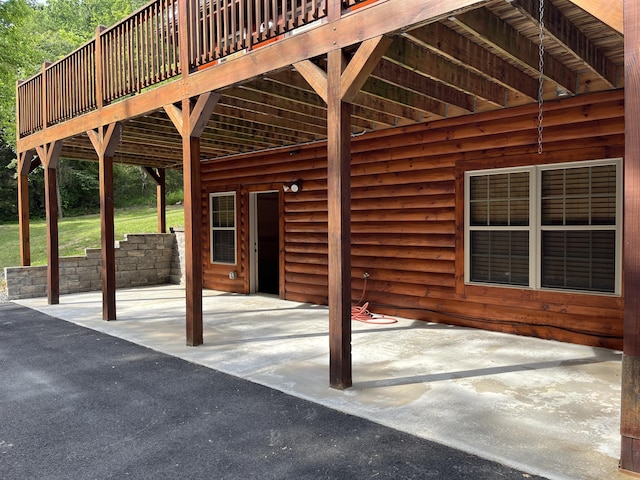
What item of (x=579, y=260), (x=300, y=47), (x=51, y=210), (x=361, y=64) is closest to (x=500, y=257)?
(x=579, y=260)

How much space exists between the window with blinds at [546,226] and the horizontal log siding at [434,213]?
5.0 inches

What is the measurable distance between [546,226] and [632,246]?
2.83 m

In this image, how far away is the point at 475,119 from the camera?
17.1ft

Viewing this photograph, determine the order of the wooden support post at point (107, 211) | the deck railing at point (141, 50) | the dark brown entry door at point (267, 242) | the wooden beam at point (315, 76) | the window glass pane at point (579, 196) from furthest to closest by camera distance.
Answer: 1. the dark brown entry door at point (267, 242)
2. the wooden support post at point (107, 211)
3. the deck railing at point (141, 50)
4. the window glass pane at point (579, 196)
5. the wooden beam at point (315, 76)

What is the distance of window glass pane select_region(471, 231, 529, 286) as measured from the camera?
4.95m

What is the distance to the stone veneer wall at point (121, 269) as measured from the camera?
7789mm

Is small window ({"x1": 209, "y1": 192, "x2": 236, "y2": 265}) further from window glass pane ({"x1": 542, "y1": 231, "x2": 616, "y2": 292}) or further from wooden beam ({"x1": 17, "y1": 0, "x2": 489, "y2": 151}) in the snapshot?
window glass pane ({"x1": 542, "y1": 231, "x2": 616, "y2": 292})

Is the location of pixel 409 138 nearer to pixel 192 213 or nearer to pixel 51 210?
pixel 192 213

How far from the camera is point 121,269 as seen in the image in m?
8.95

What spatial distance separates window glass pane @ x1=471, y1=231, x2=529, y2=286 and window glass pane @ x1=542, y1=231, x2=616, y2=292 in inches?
8.6

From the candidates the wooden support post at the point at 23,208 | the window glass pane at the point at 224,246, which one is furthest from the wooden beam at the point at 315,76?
the wooden support post at the point at 23,208

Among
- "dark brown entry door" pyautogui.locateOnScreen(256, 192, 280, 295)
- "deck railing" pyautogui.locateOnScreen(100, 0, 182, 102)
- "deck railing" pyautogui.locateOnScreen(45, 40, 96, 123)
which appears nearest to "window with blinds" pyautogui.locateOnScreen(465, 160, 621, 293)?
"deck railing" pyautogui.locateOnScreen(100, 0, 182, 102)

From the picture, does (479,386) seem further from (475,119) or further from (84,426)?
(475,119)

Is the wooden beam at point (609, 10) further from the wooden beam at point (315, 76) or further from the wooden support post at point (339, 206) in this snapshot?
the wooden beam at point (315, 76)
